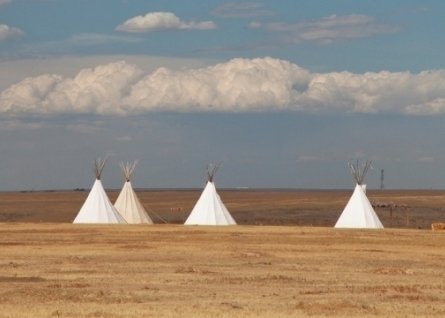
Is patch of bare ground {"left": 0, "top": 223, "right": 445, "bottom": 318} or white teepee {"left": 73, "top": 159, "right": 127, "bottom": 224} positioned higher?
white teepee {"left": 73, "top": 159, "right": 127, "bottom": 224}

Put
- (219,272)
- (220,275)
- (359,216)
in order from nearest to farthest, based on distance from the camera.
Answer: (220,275), (219,272), (359,216)

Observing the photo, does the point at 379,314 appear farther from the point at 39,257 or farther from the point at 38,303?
the point at 39,257

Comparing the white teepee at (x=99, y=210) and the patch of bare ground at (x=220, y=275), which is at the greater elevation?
the white teepee at (x=99, y=210)

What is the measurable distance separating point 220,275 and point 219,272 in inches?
39.4

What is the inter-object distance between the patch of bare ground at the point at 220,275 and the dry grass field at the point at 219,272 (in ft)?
0.08

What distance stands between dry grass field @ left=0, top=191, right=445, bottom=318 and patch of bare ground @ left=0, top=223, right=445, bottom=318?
3cm

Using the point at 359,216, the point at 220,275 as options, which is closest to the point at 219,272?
the point at 220,275

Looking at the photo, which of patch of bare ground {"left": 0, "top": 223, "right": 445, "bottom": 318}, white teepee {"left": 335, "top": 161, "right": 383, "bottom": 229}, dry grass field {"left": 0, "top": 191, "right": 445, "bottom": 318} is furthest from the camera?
white teepee {"left": 335, "top": 161, "right": 383, "bottom": 229}

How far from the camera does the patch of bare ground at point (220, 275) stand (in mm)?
21859

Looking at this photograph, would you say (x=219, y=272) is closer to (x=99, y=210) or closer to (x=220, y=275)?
(x=220, y=275)

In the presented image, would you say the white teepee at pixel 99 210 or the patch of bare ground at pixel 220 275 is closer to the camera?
the patch of bare ground at pixel 220 275

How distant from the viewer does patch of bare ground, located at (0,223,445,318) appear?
21859 mm

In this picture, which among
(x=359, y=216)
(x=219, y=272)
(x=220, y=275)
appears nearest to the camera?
(x=220, y=275)

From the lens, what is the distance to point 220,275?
29.2m
